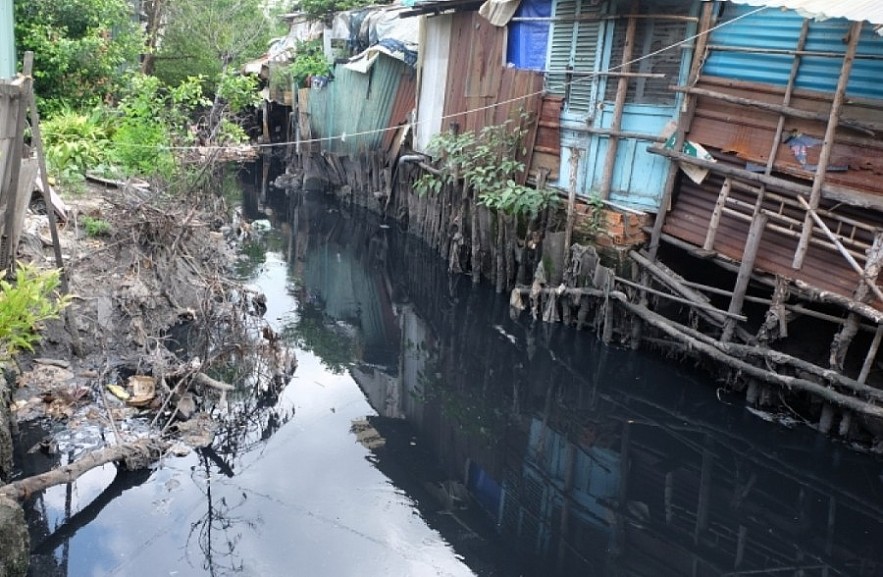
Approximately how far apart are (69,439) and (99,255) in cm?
305

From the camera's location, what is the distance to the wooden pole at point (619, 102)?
8859 mm

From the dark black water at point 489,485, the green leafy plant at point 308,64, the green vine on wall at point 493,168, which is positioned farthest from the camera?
the green leafy plant at point 308,64

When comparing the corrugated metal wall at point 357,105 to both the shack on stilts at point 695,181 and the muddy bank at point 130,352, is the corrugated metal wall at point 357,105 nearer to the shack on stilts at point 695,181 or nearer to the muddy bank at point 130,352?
the shack on stilts at point 695,181

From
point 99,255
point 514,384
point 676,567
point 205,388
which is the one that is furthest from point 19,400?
point 676,567

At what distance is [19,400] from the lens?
635 cm

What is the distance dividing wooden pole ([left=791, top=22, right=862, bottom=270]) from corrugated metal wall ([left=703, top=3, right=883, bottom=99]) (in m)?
0.11

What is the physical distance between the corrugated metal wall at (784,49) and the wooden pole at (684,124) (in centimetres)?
11

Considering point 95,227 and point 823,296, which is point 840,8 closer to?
point 823,296

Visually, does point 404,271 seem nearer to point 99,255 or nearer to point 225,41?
point 99,255

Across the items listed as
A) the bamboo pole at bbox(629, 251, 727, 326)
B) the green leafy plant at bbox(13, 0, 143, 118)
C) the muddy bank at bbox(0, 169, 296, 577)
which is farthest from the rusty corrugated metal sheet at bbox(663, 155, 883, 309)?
the green leafy plant at bbox(13, 0, 143, 118)

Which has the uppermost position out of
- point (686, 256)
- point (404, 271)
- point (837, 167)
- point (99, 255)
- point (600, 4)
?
point (600, 4)

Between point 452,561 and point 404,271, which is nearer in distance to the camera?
point 452,561

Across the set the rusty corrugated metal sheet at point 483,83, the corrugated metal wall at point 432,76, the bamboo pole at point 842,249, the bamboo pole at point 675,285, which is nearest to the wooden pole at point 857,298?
the bamboo pole at point 842,249

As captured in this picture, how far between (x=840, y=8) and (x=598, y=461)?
168 inches
